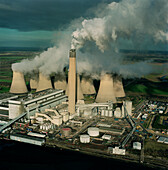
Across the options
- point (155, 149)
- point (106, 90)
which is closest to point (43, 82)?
point (106, 90)

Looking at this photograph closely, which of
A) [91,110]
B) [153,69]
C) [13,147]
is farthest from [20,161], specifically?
[153,69]

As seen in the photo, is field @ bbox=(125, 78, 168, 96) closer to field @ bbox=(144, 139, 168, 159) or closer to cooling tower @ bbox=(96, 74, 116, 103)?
cooling tower @ bbox=(96, 74, 116, 103)

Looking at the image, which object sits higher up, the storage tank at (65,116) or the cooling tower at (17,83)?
the cooling tower at (17,83)

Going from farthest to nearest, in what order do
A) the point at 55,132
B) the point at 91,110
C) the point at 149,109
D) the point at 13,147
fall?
the point at 149,109 → the point at 91,110 → the point at 55,132 → the point at 13,147

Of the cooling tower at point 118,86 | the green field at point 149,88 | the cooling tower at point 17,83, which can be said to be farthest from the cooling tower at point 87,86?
the cooling tower at point 17,83

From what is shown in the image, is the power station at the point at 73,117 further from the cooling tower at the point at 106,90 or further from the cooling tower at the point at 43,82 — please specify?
the cooling tower at the point at 43,82

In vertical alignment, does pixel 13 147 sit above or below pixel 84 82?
below

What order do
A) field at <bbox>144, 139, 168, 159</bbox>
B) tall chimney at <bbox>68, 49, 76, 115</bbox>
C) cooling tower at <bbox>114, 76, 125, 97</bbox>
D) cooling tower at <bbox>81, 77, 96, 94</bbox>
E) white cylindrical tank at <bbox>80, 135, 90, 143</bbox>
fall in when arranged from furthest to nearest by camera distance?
cooling tower at <bbox>81, 77, 96, 94</bbox> → cooling tower at <bbox>114, 76, 125, 97</bbox> → tall chimney at <bbox>68, 49, 76, 115</bbox> → white cylindrical tank at <bbox>80, 135, 90, 143</bbox> → field at <bbox>144, 139, 168, 159</bbox>

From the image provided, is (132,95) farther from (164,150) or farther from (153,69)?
(164,150)

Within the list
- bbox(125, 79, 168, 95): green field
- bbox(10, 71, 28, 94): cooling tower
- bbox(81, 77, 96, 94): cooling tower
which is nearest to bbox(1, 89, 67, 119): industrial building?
bbox(81, 77, 96, 94): cooling tower

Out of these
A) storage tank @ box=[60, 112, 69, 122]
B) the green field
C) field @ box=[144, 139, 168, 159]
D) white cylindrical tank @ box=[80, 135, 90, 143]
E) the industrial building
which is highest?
the green field

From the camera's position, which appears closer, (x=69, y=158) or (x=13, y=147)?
(x=69, y=158)
